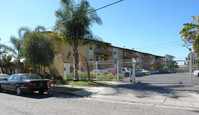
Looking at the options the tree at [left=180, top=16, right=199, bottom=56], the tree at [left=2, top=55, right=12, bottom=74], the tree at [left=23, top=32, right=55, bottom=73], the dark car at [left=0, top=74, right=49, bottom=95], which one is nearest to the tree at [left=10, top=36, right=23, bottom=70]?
the tree at [left=2, top=55, right=12, bottom=74]

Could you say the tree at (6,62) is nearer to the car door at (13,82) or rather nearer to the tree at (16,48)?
the tree at (16,48)

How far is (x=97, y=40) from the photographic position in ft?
53.4

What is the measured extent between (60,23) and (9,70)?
20.8 m

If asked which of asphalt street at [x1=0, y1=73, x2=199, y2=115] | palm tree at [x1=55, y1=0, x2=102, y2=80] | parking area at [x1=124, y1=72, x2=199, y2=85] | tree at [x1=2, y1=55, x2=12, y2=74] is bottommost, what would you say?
asphalt street at [x1=0, y1=73, x2=199, y2=115]

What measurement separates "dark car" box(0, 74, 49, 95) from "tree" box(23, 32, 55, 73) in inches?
119

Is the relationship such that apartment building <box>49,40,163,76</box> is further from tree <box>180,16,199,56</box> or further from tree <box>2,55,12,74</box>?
tree <box>2,55,12,74</box>

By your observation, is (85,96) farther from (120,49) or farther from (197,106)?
(120,49)

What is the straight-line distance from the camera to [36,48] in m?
14.5

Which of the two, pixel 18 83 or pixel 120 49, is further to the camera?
pixel 120 49

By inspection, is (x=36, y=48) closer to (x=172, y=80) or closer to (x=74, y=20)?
(x=74, y=20)

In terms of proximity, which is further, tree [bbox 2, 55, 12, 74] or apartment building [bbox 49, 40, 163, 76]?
tree [bbox 2, 55, 12, 74]

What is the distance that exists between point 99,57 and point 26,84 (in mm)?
27640

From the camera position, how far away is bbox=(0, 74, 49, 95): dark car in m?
10.3

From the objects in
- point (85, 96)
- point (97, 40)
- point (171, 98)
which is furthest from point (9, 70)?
point (171, 98)
